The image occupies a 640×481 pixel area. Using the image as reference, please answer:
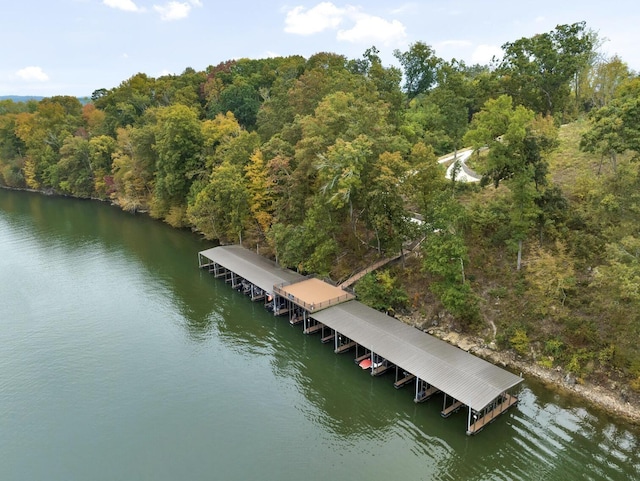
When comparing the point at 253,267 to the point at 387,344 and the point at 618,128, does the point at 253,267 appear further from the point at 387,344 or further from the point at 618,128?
the point at 618,128

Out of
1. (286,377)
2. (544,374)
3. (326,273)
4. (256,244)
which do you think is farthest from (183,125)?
(544,374)

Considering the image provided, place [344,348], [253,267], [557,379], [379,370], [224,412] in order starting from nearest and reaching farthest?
[224,412] → [557,379] → [379,370] → [344,348] → [253,267]

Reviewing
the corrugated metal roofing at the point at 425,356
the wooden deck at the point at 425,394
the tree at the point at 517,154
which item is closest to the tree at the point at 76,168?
the corrugated metal roofing at the point at 425,356

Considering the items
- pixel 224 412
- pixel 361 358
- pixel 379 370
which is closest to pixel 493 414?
pixel 379 370

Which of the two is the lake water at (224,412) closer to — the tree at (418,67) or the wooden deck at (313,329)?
the wooden deck at (313,329)

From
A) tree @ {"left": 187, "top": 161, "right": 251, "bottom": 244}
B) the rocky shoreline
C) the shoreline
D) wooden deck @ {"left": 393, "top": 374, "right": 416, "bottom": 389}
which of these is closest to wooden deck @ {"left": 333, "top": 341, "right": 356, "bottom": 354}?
wooden deck @ {"left": 393, "top": 374, "right": 416, "bottom": 389}

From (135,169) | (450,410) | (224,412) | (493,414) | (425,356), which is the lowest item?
(224,412)

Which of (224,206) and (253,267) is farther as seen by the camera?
(224,206)
